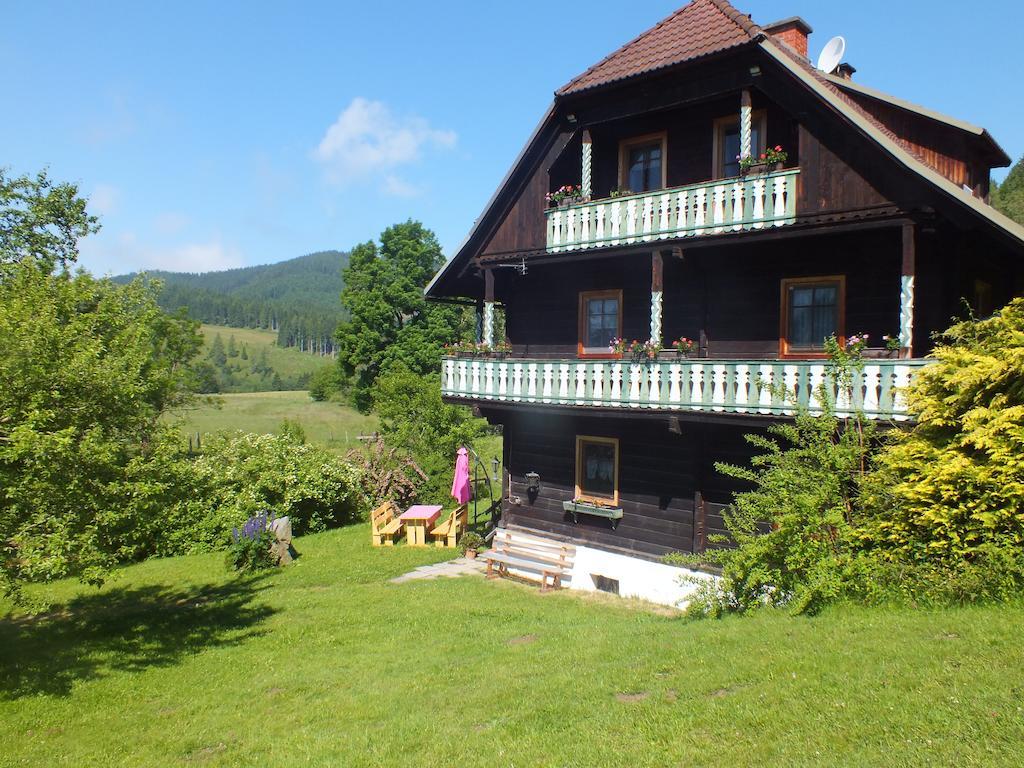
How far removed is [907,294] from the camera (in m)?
11.1

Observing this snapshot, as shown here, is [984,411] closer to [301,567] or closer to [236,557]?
[301,567]

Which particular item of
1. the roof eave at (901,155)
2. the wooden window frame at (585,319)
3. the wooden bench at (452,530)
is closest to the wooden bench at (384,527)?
the wooden bench at (452,530)

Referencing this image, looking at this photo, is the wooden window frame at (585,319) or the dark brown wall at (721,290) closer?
the dark brown wall at (721,290)

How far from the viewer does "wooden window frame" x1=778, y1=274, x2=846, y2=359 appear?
1295 cm

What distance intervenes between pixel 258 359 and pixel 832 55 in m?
151

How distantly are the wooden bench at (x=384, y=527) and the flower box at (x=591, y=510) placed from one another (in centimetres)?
585

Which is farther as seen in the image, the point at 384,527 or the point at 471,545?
the point at 384,527

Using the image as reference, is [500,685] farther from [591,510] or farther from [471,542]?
[471,542]

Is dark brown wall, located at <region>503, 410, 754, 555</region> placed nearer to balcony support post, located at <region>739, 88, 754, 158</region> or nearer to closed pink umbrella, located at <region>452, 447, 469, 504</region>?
closed pink umbrella, located at <region>452, 447, 469, 504</region>

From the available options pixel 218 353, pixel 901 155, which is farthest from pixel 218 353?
pixel 901 155

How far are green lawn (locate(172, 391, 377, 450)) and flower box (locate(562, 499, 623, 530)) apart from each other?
99.4 ft

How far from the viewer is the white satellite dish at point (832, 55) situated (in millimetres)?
15875

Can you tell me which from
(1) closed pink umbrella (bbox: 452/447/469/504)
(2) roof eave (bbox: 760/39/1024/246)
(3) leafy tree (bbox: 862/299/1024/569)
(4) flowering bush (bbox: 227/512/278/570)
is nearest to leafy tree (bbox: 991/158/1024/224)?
(2) roof eave (bbox: 760/39/1024/246)

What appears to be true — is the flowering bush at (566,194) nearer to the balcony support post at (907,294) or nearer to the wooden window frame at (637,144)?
the wooden window frame at (637,144)
